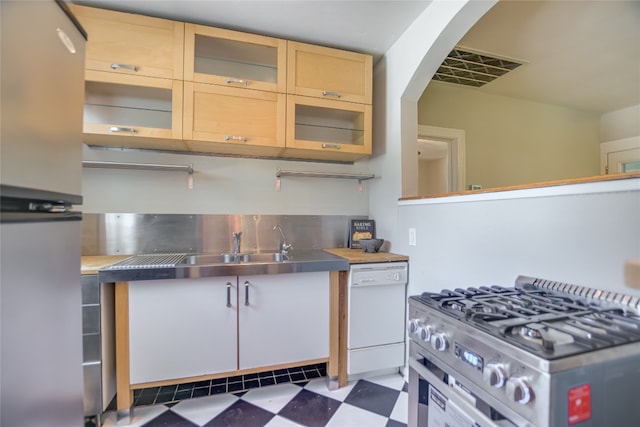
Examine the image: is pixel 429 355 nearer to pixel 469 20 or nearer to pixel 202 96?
pixel 469 20

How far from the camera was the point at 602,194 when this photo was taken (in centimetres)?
93

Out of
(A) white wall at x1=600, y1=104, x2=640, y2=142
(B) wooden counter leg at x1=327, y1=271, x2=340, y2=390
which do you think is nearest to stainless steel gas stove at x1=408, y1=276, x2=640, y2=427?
(B) wooden counter leg at x1=327, y1=271, x2=340, y2=390

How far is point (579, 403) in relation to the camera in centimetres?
57

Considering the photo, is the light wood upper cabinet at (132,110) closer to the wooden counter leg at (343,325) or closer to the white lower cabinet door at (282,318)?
the white lower cabinet door at (282,318)

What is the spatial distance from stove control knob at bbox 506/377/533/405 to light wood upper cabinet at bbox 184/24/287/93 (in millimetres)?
1940

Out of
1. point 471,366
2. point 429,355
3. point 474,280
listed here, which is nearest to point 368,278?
point 474,280

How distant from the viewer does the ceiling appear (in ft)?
5.58

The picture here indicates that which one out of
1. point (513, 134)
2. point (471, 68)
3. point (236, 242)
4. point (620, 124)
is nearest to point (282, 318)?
point (236, 242)

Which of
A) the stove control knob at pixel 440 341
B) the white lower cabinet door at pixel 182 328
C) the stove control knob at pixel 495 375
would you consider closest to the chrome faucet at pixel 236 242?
the white lower cabinet door at pixel 182 328

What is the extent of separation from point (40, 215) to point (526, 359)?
1167 millimetres

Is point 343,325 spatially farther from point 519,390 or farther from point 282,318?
point 519,390

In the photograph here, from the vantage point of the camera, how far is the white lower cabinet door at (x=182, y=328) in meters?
1.53

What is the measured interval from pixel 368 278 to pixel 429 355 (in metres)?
0.94

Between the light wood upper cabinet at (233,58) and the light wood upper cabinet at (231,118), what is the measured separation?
5 cm
